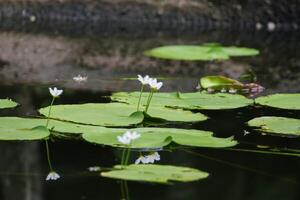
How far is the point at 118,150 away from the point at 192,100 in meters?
0.62

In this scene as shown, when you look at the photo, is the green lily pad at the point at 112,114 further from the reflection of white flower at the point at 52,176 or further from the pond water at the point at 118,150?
the reflection of white flower at the point at 52,176

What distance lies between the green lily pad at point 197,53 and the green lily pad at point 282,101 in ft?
4.07

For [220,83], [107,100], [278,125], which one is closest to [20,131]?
[107,100]

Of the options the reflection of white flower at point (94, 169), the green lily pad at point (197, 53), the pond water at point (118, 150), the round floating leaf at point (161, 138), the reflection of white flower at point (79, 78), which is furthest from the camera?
the green lily pad at point (197, 53)

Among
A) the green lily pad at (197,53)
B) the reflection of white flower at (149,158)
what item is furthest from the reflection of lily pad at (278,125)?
the green lily pad at (197,53)

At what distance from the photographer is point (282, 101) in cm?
237

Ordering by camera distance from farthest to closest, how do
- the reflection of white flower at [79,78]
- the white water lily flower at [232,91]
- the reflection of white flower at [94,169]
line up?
1. the reflection of white flower at [79,78]
2. the white water lily flower at [232,91]
3. the reflection of white flower at [94,169]

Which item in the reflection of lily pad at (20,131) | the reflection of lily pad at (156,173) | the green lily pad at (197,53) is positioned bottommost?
the reflection of lily pad at (156,173)

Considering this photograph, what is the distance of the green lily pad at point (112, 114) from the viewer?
200cm

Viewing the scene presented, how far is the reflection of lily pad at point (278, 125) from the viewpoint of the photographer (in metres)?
1.98

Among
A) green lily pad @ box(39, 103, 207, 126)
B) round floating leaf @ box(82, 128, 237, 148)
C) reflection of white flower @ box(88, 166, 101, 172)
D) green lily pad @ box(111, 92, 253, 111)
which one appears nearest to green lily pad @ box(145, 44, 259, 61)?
green lily pad @ box(111, 92, 253, 111)

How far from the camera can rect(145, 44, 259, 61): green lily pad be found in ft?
12.1

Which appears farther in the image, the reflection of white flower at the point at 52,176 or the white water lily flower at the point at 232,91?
the white water lily flower at the point at 232,91

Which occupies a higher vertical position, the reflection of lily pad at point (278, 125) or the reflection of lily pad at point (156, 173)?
the reflection of lily pad at point (278, 125)
